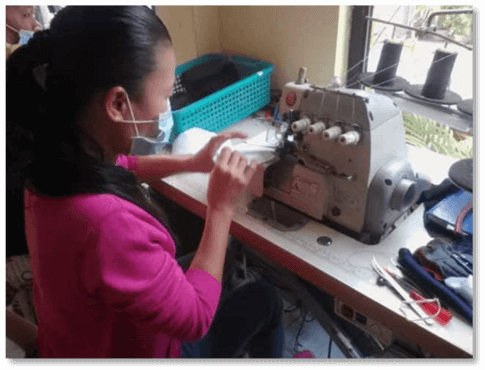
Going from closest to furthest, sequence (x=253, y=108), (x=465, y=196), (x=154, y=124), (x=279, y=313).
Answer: (x=154, y=124) < (x=465, y=196) < (x=279, y=313) < (x=253, y=108)

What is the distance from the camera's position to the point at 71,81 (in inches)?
29.5

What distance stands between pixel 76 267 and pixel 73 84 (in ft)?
1.08

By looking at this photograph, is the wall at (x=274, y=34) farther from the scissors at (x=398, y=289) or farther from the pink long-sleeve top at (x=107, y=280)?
the pink long-sleeve top at (x=107, y=280)

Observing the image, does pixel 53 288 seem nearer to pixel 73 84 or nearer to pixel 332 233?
pixel 73 84

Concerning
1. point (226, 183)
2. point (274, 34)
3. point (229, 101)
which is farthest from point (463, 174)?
point (274, 34)

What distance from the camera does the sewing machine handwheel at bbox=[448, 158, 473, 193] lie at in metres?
0.96

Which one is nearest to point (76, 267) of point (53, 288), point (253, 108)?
point (53, 288)

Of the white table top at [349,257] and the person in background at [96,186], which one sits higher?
the person in background at [96,186]

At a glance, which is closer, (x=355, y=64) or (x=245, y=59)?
(x=355, y=64)

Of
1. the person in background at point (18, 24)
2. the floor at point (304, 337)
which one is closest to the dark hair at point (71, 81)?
the person in background at point (18, 24)

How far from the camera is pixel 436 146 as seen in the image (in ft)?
5.55

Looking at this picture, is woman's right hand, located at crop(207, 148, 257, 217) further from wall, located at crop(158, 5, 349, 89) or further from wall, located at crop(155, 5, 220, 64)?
wall, located at crop(155, 5, 220, 64)

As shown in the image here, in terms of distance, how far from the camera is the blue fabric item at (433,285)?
902mm

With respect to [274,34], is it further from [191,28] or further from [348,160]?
[348,160]
